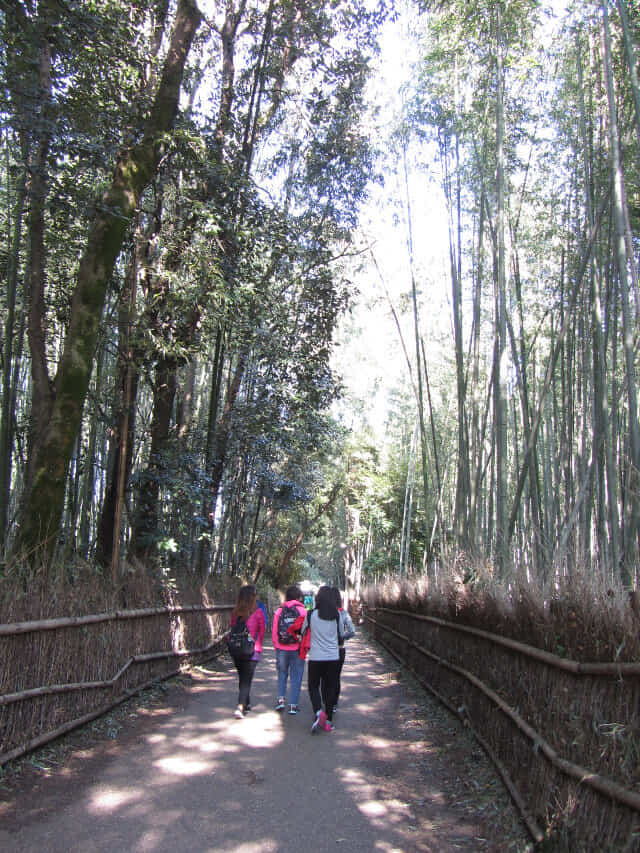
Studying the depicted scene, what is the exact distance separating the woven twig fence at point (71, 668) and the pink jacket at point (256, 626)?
892 millimetres

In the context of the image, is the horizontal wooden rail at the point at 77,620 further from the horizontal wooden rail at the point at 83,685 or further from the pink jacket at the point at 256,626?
the pink jacket at the point at 256,626

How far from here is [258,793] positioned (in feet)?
11.0

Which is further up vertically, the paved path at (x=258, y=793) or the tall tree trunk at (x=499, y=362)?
the tall tree trunk at (x=499, y=362)

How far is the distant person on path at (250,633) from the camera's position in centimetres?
519

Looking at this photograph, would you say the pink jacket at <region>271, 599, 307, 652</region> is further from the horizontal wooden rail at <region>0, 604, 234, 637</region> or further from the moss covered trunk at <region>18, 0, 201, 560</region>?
the moss covered trunk at <region>18, 0, 201, 560</region>

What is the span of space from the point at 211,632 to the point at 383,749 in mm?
4728

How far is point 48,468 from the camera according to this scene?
4648 millimetres

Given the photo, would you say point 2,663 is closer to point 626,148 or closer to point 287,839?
point 287,839

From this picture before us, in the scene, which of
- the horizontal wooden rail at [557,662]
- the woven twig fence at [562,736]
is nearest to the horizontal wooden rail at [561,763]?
the woven twig fence at [562,736]

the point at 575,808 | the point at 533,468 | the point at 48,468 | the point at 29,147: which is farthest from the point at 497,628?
the point at 29,147

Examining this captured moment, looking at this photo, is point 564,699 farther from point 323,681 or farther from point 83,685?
point 83,685

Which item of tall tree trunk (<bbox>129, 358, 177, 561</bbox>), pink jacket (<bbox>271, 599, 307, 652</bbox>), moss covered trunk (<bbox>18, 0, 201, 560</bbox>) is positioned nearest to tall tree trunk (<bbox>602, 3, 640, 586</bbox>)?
pink jacket (<bbox>271, 599, 307, 652</bbox>)

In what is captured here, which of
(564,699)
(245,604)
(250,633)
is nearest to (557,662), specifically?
(564,699)

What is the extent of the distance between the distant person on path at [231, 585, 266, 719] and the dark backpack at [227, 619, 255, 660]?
0.11 feet
